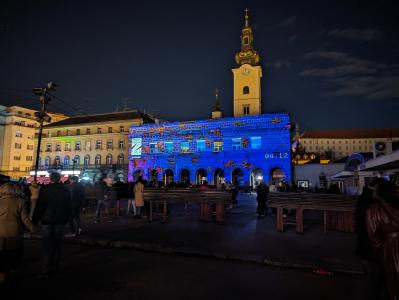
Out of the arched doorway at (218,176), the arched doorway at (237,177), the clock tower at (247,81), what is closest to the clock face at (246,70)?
the clock tower at (247,81)

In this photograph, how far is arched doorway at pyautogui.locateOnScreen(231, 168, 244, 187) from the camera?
1774 inches

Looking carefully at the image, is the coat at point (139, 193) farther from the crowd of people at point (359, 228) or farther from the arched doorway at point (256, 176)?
the arched doorway at point (256, 176)

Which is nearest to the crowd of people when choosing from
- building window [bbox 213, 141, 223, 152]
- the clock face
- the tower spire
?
building window [bbox 213, 141, 223, 152]

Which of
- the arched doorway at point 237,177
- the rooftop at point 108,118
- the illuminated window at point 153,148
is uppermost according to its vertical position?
the rooftop at point 108,118

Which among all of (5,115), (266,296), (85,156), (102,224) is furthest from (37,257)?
(5,115)

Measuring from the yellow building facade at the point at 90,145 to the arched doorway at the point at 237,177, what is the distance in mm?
21137

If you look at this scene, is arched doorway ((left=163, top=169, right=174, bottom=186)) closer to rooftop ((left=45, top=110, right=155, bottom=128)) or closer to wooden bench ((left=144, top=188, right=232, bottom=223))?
rooftop ((left=45, top=110, right=155, bottom=128))

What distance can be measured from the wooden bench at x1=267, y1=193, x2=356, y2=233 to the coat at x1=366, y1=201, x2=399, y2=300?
6136 mm

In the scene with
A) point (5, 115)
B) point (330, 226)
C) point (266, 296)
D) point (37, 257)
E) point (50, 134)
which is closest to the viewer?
point (266, 296)

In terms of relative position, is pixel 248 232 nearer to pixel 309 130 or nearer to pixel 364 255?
pixel 364 255

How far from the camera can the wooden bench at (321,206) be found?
30.8 feet

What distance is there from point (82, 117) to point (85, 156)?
39.3ft

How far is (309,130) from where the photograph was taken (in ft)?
→ 396

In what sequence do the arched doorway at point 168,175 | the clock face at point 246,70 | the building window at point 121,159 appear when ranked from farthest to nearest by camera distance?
the building window at point 121,159 < the clock face at point 246,70 < the arched doorway at point 168,175
